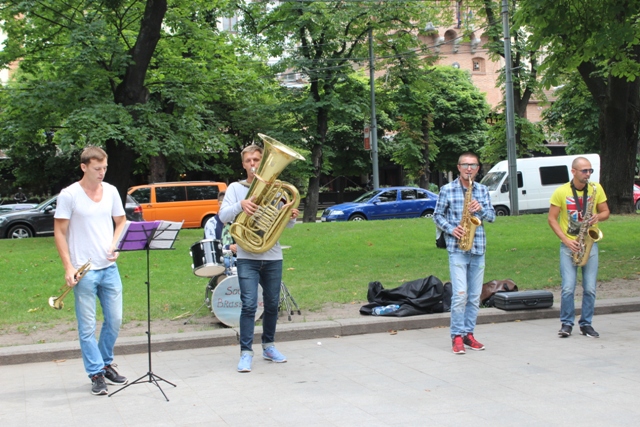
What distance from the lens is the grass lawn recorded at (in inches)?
395

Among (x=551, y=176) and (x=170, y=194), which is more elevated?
(x=551, y=176)

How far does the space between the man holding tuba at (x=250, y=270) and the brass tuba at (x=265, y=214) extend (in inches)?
3.3

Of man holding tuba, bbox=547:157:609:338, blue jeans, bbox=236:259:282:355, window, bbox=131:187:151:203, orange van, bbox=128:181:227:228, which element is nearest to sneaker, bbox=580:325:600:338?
man holding tuba, bbox=547:157:609:338

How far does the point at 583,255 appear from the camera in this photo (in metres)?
7.86

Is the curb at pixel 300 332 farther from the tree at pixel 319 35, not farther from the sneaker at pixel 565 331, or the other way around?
the tree at pixel 319 35

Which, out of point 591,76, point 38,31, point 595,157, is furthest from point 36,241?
point 595,157

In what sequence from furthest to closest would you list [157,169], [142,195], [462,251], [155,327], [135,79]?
[157,169] < [142,195] < [135,79] < [155,327] < [462,251]

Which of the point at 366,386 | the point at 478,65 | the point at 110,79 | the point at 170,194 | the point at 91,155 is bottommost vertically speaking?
the point at 366,386

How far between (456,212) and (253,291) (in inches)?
87.4

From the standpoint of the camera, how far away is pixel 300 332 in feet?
27.6

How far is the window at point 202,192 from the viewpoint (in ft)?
86.6

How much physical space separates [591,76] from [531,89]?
9.56 meters

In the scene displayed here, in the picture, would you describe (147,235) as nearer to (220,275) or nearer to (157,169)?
(220,275)

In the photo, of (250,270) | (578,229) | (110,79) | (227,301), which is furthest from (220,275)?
(110,79)
